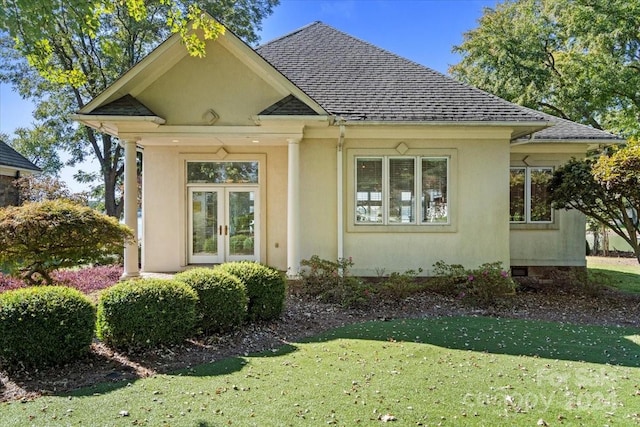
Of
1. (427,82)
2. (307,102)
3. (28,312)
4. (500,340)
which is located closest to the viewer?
(28,312)

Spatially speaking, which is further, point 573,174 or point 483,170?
point 483,170

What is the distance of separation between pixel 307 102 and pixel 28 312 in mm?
6839

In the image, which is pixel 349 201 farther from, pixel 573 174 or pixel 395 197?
pixel 573 174

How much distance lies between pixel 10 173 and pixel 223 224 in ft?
40.5

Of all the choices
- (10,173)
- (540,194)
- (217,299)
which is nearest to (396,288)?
(217,299)

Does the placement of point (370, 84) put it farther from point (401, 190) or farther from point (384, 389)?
point (384, 389)

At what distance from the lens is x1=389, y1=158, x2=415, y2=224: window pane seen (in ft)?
35.2

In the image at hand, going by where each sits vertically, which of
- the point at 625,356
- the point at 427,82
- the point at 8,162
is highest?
the point at 427,82

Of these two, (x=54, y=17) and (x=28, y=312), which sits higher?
(x=54, y=17)

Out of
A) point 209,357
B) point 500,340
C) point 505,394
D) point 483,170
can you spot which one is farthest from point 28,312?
point 483,170

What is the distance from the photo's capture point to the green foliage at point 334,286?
8734mm

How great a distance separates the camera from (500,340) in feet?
21.6

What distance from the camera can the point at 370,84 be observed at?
11.7 m

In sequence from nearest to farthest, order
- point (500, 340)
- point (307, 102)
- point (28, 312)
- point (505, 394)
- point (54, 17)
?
1. point (505, 394)
2. point (28, 312)
3. point (54, 17)
4. point (500, 340)
5. point (307, 102)
